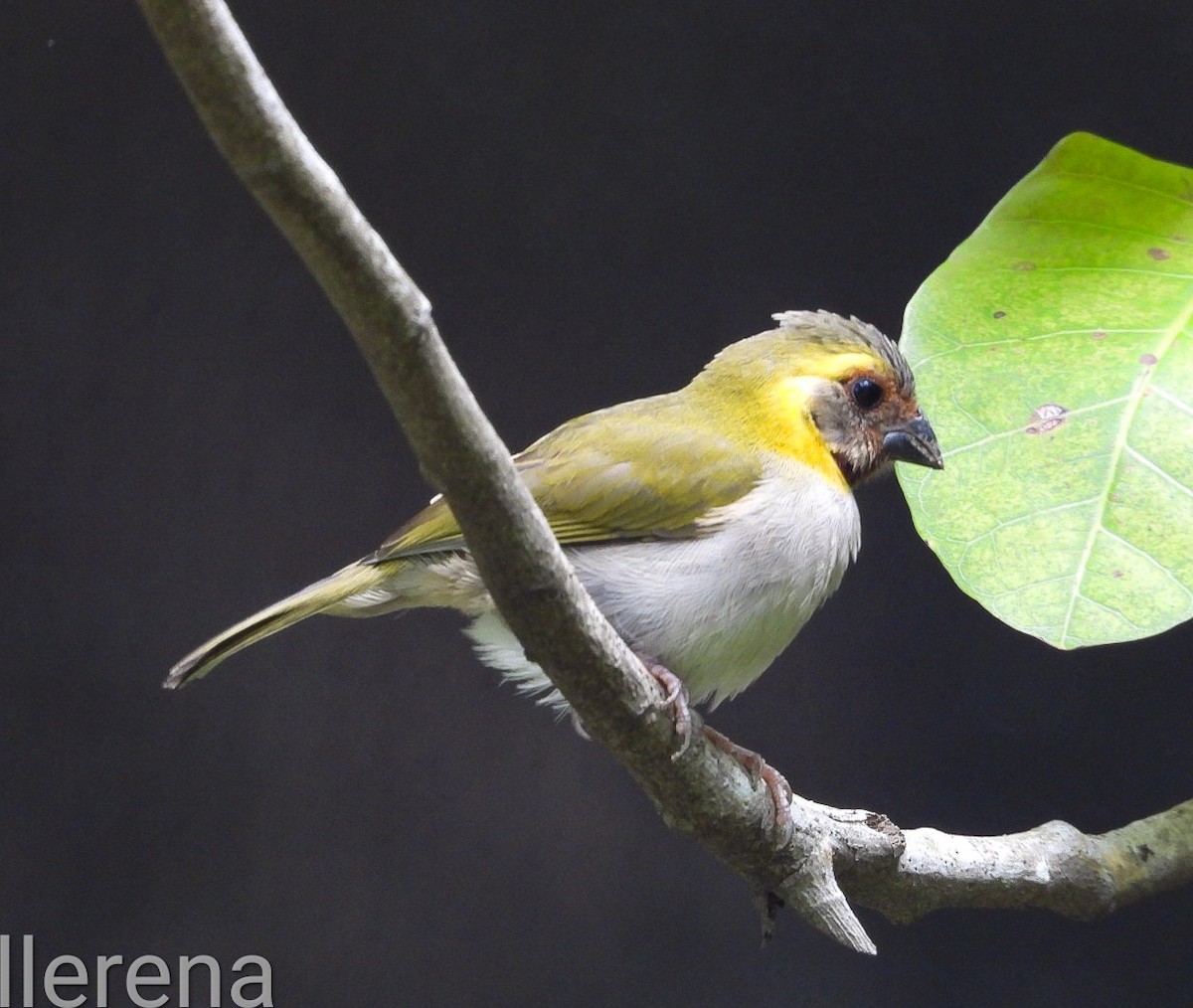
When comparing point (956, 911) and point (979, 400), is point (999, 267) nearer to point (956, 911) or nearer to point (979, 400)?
point (979, 400)

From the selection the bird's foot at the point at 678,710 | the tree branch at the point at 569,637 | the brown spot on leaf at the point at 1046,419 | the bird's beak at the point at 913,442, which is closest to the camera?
the tree branch at the point at 569,637

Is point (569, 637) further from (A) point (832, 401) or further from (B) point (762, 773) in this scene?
(A) point (832, 401)

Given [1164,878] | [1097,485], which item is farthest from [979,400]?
[1164,878]

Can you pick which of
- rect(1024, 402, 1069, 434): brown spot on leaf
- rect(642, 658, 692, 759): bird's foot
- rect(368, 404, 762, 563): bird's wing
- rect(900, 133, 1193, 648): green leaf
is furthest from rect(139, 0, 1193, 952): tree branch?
rect(1024, 402, 1069, 434): brown spot on leaf

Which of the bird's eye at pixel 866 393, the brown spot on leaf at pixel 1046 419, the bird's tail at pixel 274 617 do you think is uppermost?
the bird's tail at pixel 274 617

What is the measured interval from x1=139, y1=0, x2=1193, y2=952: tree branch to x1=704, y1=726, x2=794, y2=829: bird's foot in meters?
0.02

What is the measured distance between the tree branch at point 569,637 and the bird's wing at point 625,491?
0.27m

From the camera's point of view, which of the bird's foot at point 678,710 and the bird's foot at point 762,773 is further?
the bird's foot at point 762,773

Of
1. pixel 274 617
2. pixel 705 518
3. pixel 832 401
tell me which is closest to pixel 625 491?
pixel 705 518

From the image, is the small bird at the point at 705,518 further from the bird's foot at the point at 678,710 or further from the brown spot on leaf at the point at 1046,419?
the brown spot on leaf at the point at 1046,419

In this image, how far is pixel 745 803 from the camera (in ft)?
5.16

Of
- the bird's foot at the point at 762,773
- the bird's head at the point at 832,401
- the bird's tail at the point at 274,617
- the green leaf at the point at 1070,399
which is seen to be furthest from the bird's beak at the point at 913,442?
the bird's tail at the point at 274,617

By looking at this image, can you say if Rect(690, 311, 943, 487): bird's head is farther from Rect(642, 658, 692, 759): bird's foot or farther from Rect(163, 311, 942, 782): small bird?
Rect(642, 658, 692, 759): bird's foot

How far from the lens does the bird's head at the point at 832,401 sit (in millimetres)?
1778
